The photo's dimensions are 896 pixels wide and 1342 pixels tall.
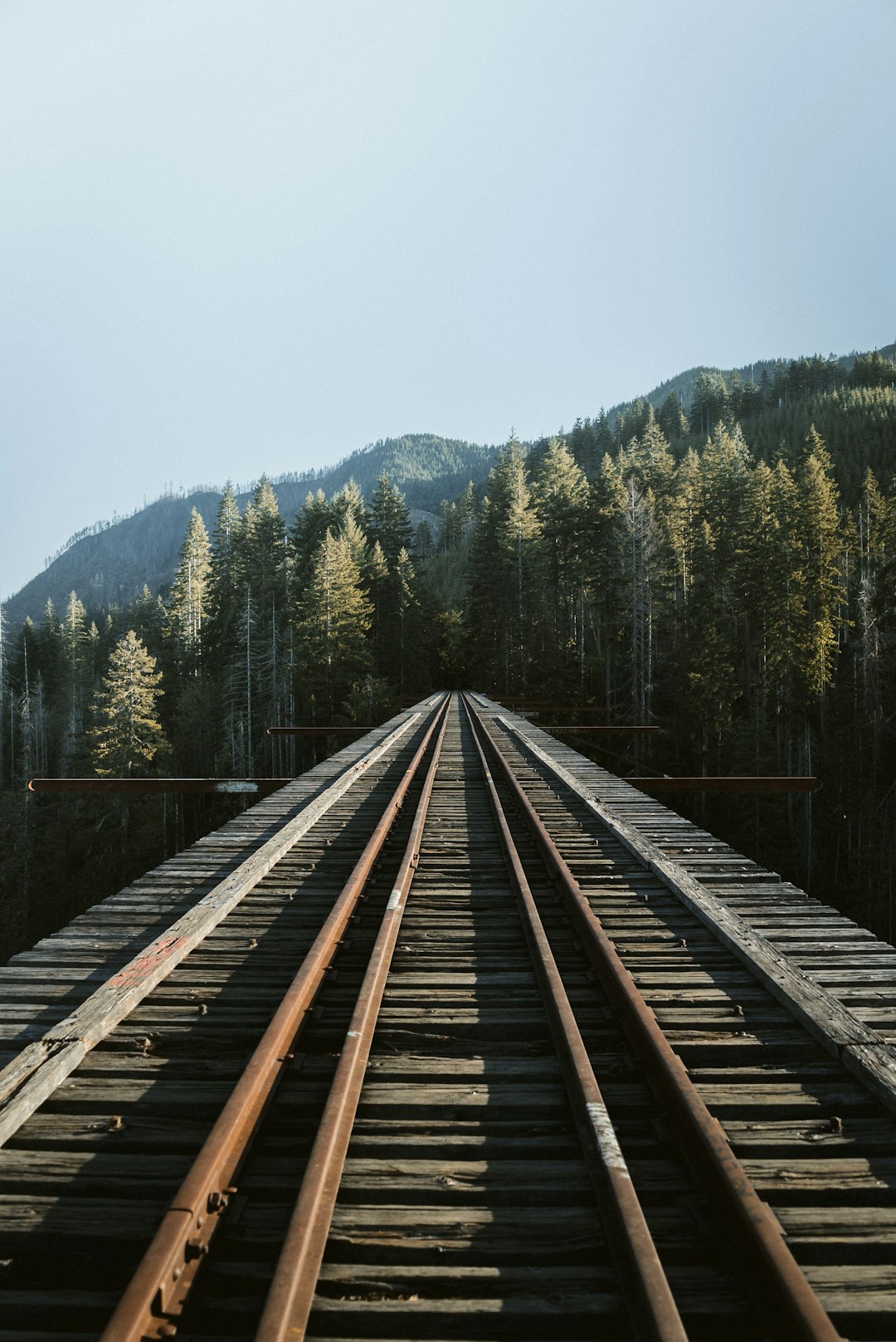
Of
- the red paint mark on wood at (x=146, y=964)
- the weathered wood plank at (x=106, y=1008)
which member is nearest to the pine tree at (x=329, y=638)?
the weathered wood plank at (x=106, y=1008)

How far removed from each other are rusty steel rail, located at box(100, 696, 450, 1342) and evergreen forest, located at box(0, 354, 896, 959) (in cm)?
2066

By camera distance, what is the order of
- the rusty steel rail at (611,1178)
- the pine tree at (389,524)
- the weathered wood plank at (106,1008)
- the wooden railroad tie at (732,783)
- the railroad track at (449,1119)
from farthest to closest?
the pine tree at (389,524) < the wooden railroad tie at (732,783) < the weathered wood plank at (106,1008) < the railroad track at (449,1119) < the rusty steel rail at (611,1178)

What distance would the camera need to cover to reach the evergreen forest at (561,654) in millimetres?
36469

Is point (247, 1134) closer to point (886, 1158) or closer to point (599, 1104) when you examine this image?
point (599, 1104)

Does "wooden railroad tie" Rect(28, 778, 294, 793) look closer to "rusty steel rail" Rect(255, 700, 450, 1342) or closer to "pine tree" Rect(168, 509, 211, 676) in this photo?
"rusty steel rail" Rect(255, 700, 450, 1342)

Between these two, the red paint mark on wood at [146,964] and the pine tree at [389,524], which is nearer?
the red paint mark on wood at [146,964]

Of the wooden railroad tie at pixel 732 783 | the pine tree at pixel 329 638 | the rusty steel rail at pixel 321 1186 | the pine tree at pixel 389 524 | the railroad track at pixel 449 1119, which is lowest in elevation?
the railroad track at pixel 449 1119

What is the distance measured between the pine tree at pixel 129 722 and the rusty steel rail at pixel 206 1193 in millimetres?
38106

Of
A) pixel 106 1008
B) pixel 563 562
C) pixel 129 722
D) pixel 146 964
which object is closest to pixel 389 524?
pixel 563 562

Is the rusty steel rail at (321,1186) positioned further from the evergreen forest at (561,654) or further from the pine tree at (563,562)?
the pine tree at (563,562)

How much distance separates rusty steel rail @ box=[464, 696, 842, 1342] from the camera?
79.4 inches

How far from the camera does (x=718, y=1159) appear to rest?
264 centimetres

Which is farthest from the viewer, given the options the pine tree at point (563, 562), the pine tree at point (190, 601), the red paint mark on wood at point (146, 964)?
the pine tree at point (190, 601)

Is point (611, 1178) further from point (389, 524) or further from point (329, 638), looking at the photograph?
point (389, 524)
